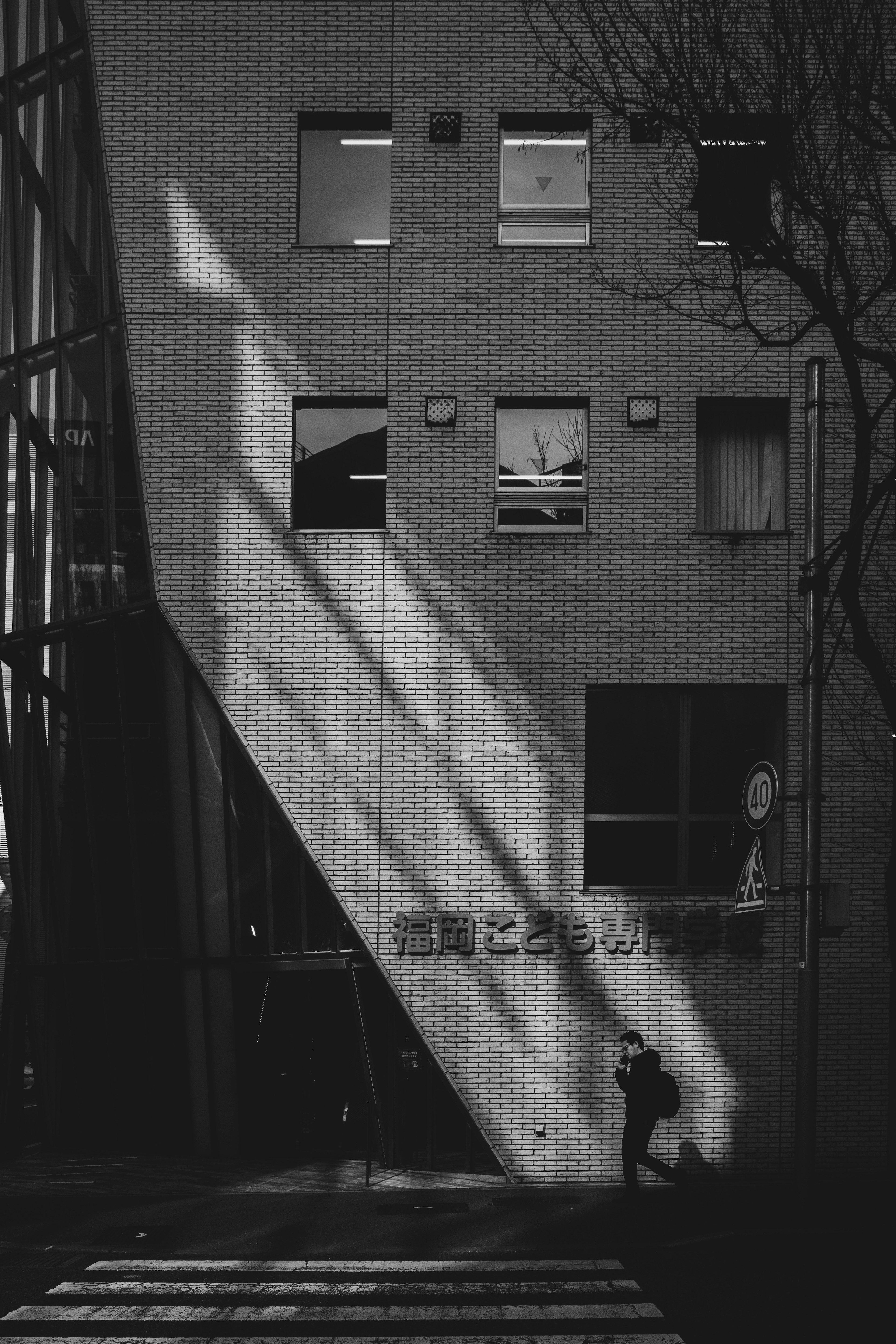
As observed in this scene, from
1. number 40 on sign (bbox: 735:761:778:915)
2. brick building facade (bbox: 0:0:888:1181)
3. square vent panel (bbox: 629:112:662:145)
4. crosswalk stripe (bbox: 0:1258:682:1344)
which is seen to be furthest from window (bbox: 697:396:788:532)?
crosswalk stripe (bbox: 0:1258:682:1344)

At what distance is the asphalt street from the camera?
9273mm

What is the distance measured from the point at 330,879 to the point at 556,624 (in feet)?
13.9

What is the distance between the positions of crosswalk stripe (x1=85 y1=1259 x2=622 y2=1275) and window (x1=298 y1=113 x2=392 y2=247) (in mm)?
12089

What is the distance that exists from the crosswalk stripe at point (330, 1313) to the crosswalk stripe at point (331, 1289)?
33 cm

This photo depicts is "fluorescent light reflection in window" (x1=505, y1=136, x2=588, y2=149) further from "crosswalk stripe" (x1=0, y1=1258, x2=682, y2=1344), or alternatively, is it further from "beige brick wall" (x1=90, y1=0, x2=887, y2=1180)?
"crosswalk stripe" (x1=0, y1=1258, x2=682, y2=1344)

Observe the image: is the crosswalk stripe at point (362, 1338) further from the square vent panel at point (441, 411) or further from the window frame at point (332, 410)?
the square vent panel at point (441, 411)

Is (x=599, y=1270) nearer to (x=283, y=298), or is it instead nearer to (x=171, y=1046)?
(x=171, y=1046)

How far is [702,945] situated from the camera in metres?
15.6

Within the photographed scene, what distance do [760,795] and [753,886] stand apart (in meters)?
0.93

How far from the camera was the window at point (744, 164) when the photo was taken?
11.3 meters

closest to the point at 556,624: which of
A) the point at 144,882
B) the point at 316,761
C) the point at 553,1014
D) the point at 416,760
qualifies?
the point at 416,760

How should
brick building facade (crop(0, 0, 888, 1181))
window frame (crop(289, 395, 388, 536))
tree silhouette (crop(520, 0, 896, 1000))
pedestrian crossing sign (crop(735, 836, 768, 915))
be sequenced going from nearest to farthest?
1. tree silhouette (crop(520, 0, 896, 1000))
2. pedestrian crossing sign (crop(735, 836, 768, 915))
3. brick building facade (crop(0, 0, 888, 1181))
4. window frame (crop(289, 395, 388, 536))

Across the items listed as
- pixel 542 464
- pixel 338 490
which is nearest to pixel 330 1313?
pixel 338 490

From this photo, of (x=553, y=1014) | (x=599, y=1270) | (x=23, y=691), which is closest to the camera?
(x=599, y=1270)
